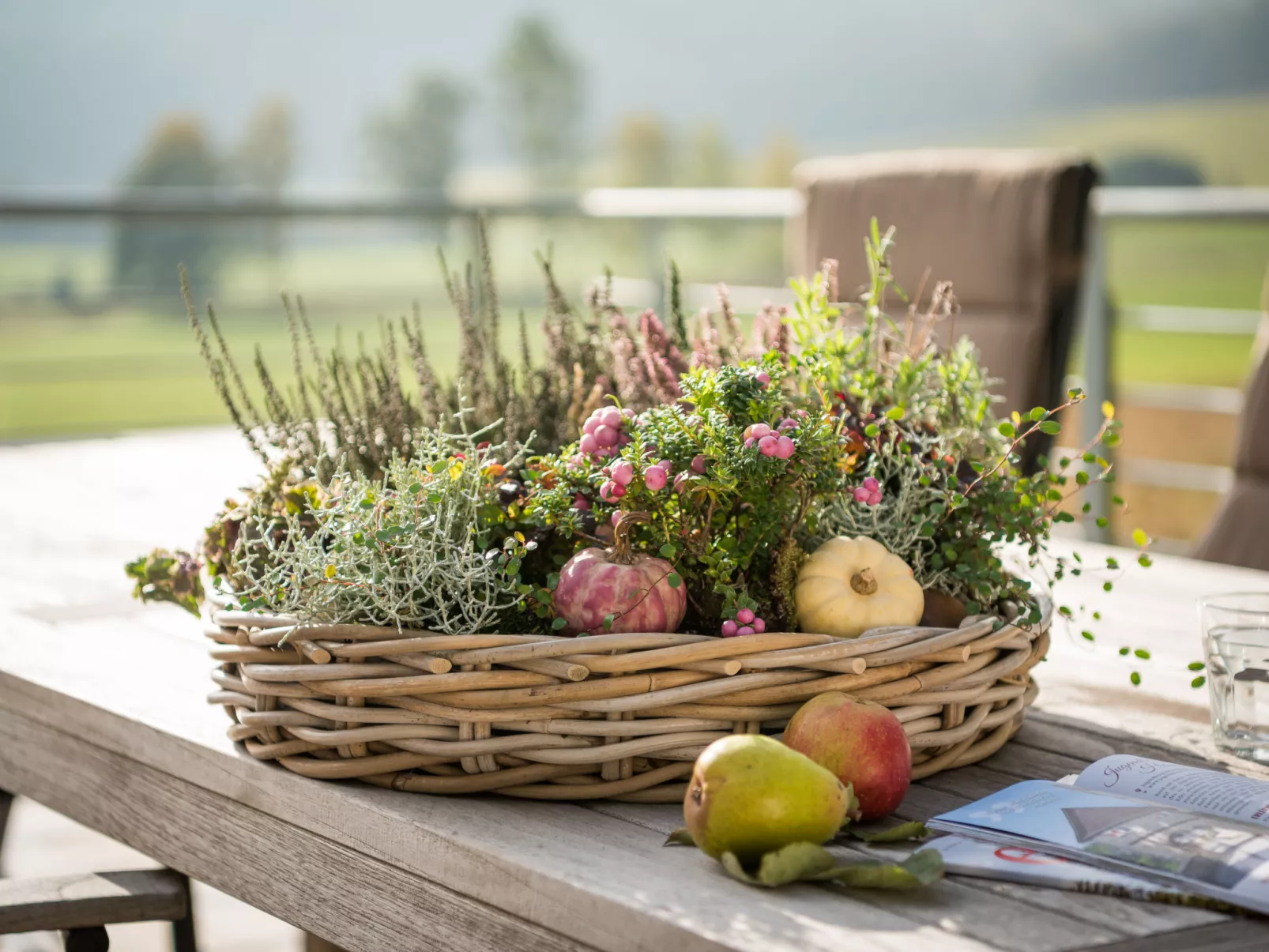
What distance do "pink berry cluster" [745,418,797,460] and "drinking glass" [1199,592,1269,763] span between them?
36 cm

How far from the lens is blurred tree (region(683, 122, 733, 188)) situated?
31266 millimetres

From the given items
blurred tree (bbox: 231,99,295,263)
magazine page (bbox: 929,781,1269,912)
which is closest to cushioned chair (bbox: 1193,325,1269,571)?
magazine page (bbox: 929,781,1269,912)

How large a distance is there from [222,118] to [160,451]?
32984mm

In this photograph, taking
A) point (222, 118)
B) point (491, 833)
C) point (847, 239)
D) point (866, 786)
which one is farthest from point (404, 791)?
point (222, 118)

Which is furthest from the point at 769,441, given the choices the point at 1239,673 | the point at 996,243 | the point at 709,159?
the point at 709,159

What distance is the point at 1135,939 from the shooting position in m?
0.61

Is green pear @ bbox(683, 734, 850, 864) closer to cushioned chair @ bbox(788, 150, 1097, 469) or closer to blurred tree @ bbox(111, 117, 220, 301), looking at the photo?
cushioned chair @ bbox(788, 150, 1097, 469)

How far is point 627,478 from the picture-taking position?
0.82 meters

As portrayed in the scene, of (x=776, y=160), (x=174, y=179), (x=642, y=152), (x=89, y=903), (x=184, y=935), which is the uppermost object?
(x=642, y=152)

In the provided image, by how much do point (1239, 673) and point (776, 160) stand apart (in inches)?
1224

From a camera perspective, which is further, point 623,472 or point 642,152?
point 642,152

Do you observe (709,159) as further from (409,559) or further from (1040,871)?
(1040,871)

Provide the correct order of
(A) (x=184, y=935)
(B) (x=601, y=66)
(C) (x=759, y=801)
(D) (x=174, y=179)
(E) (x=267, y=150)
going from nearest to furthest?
(C) (x=759, y=801) < (A) (x=184, y=935) < (D) (x=174, y=179) < (E) (x=267, y=150) < (B) (x=601, y=66)

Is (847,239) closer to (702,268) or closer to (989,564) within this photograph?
(989,564)
